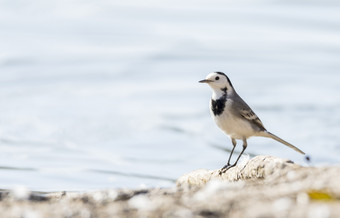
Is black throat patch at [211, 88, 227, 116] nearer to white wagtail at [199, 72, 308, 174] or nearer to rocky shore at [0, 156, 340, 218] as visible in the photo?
Answer: white wagtail at [199, 72, 308, 174]

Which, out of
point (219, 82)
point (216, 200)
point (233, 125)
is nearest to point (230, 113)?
point (233, 125)

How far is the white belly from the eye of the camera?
1233 cm

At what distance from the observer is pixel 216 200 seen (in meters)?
7.99

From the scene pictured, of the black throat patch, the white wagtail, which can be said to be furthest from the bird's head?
the black throat patch

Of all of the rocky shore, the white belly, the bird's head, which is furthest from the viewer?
the bird's head

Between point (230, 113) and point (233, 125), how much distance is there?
0.50ft

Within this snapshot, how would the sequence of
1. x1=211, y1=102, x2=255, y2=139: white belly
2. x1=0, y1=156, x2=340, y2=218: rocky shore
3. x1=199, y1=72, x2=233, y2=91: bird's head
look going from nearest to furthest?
x1=0, y1=156, x2=340, y2=218: rocky shore → x1=211, y1=102, x2=255, y2=139: white belly → x1=199, y1=72, x2=233, y2=91: bird's head

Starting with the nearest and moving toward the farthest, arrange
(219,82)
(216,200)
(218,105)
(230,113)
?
(216,200) → (230,113) → (218,105) → (219,82)

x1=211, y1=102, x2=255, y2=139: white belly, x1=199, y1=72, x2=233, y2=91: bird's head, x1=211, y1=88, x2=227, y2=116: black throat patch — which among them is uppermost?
x1=199, y1=72, x2=233, y2=91: bird's head

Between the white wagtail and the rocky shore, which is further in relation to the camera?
the white wagtail

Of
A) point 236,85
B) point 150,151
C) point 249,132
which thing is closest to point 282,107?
point 236,85

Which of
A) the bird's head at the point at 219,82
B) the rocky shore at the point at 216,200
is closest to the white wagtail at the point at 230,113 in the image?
the bird's head at the point at 219,82

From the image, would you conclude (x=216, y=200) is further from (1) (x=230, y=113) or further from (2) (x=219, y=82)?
(2) (x=219, y=82)

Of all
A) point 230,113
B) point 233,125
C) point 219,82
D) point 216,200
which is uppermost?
point 219,82
